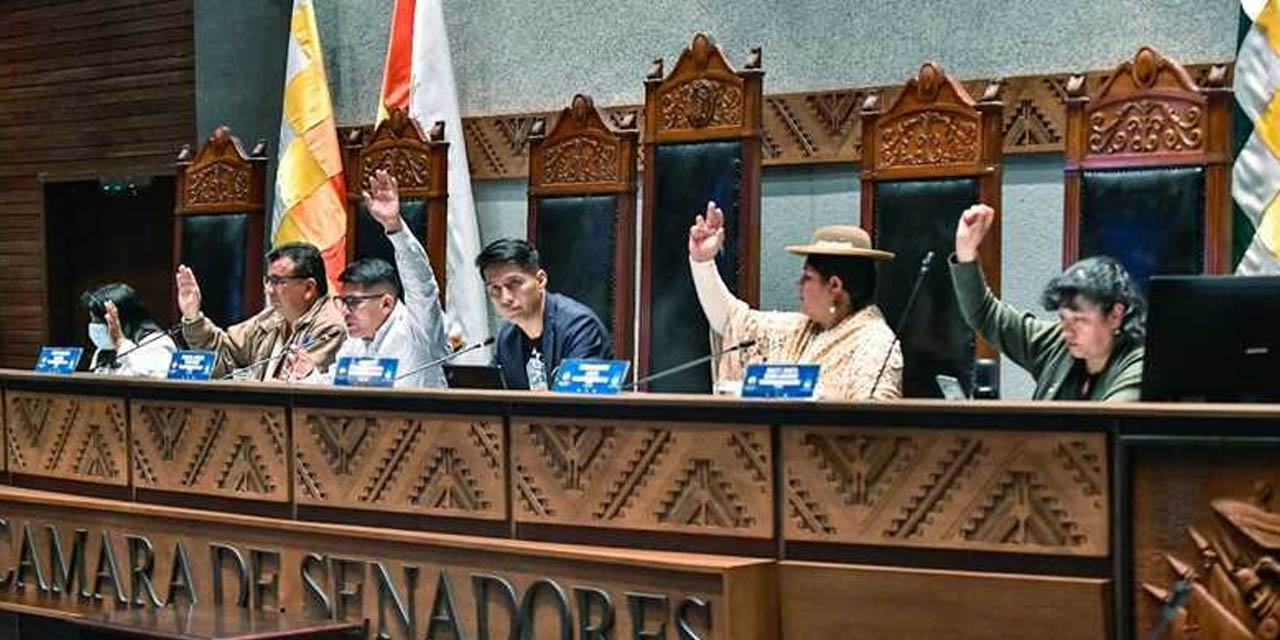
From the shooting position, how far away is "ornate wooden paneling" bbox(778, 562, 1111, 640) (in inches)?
114

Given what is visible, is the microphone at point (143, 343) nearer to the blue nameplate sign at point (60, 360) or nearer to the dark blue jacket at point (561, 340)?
the blue nameplate sign at point (60, 360)

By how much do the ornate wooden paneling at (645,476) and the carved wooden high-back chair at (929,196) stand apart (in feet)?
4.05

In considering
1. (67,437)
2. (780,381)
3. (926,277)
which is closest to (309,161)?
(67,437)

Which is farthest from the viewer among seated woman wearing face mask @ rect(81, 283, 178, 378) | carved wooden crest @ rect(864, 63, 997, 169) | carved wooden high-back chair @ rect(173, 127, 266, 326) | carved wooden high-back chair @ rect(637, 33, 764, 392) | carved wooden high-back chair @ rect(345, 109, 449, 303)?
carved wooden high-back chair @ rect(173, 127, 266, 326)

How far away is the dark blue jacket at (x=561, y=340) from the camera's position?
4.45m

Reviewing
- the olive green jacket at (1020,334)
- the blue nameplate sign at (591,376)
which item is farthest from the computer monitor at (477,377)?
the olive green jacket at (1020,334)

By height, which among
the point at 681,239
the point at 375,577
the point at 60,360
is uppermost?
the point at 681,239

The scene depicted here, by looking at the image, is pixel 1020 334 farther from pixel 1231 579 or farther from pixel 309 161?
pixel 309 161

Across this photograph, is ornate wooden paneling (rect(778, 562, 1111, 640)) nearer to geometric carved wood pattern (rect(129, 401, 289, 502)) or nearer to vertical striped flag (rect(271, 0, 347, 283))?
geometric carved wood pattern (rect(129, 401, 289, 502))

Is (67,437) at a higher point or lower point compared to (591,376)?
lower

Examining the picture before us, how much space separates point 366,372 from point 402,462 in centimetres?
27

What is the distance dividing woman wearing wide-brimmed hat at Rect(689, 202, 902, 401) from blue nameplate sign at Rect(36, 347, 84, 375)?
1.60 metres

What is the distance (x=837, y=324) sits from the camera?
403cm

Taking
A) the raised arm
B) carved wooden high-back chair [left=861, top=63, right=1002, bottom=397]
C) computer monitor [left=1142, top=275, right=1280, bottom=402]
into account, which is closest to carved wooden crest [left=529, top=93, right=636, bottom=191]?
carved wooden high-back chair [left=861, top=63, right=1002, bottom=397]
